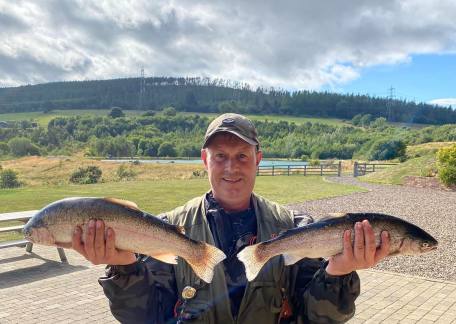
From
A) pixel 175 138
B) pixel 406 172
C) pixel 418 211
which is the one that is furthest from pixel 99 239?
pixel 175 138

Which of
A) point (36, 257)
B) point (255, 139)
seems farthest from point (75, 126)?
point (255, 139)

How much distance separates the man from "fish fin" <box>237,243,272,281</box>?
0.17 m

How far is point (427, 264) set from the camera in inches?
426

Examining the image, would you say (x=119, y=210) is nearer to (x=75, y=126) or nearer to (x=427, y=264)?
(x=427, y=264)

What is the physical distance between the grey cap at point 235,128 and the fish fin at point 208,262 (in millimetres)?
875

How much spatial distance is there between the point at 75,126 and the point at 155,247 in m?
121

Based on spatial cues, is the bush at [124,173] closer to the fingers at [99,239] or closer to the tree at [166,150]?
the fingers at [99,239]

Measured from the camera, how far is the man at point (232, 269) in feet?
9.64

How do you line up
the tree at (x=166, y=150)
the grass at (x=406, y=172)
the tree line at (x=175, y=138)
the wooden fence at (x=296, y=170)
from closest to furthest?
the grass at (x=406, y=172)
the wooden fence at (x=296, y=170)
the tree line at (x=175, y=138)
the tree at (x=166, y=150)

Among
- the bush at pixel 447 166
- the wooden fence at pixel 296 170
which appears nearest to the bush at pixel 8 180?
the wooden fence at pixel 296 170

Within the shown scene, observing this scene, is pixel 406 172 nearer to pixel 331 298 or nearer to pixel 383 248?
pixel 383 248

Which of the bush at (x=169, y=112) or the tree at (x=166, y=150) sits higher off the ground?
the bush at (x=169, y=112)

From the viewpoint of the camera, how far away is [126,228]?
2.99 m

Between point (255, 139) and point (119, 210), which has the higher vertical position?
point (255, 139)
